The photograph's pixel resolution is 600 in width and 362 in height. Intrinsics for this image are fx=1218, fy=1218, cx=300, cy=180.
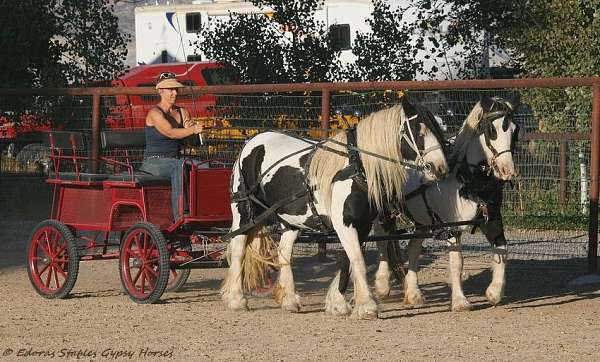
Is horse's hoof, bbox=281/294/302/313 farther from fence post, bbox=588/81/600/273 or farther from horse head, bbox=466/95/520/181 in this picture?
fence post, bbox=588/81/600/273

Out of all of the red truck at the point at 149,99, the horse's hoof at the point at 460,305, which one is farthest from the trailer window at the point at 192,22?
the horse's hoof at the point at 460,305

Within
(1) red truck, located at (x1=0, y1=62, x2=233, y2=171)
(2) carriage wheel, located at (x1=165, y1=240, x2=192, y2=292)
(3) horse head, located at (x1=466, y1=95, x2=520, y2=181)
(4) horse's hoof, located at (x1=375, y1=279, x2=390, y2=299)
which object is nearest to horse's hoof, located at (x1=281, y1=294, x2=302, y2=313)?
(4) horse's hoof, located at (x1=375, y1=279, x2=390, y2=299)

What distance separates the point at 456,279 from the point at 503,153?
1.16 m

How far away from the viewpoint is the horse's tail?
35.7ft

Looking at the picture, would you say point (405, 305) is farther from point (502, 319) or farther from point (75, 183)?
point (75, 183)

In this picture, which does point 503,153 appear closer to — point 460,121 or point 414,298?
point 414,298

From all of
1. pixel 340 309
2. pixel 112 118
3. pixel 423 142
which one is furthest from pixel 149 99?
pixel 423 142

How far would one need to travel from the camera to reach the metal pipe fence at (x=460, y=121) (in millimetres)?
13047

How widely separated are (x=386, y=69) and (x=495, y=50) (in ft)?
9.21

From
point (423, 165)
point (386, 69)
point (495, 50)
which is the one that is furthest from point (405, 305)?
point (495, 50)

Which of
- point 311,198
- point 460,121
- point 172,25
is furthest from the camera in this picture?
point 172,25

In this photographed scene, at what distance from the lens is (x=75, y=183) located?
11.5 m

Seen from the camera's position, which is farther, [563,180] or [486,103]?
[563,180]

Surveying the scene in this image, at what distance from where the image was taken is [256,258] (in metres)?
10.9
